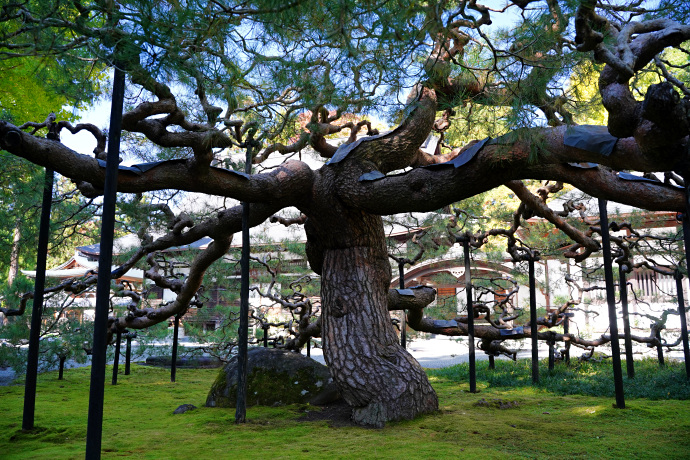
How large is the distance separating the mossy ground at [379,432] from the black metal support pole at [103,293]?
3.29ft

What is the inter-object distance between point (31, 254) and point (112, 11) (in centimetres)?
507

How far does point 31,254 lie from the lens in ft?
20.0

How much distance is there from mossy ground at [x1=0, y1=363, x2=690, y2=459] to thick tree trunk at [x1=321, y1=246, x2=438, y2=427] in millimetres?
184

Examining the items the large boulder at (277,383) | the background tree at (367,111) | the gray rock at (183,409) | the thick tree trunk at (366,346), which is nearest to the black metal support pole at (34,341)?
the background tree at (367,111)

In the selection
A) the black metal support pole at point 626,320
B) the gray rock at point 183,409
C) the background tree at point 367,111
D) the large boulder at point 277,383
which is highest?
the background tree at point 367,111

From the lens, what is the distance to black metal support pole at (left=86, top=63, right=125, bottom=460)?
6.80 ft

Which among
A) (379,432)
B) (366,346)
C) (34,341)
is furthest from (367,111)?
(34,341)

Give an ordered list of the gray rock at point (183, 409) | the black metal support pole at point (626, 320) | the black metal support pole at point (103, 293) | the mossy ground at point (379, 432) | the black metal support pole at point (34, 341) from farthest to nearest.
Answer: the black metal support pole at point (626, 320)
the gray rock at point (183, 409)
the black metal support pole at point (34, 341)
the mossy ground at point (379, 432)
the black metal support pole at point (103, 293)

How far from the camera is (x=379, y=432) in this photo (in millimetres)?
3568

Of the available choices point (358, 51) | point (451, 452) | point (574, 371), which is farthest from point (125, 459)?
Answer: point (574, 371)

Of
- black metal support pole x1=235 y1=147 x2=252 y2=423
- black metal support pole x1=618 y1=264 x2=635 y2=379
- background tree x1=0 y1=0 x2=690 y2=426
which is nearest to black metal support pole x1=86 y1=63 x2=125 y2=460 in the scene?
background tree x1=0 y1=0 x2=690 y2=426

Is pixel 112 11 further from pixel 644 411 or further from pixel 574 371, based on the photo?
pixel 574 371

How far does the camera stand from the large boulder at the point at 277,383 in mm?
4648

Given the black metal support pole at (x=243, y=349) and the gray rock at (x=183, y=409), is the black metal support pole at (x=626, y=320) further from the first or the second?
the gray rock at (x=183, y=409)
